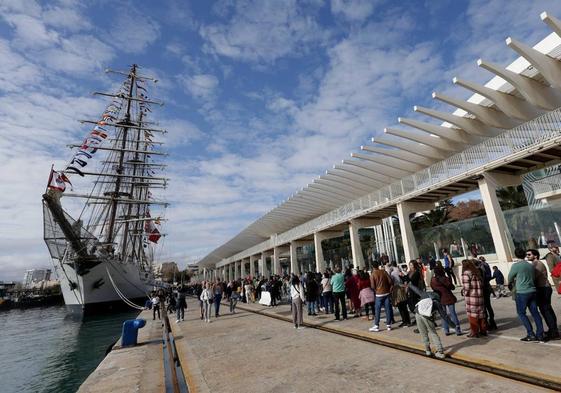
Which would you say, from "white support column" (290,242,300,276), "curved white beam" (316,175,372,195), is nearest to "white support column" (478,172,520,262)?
"curved white beam" (316,175,372,195)

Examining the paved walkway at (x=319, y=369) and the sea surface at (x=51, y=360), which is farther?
the sea surface at (x=51, y=360)

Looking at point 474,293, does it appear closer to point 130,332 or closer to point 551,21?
point 551,21

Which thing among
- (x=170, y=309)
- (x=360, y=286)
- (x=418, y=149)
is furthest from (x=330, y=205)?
(x=360, y=286)

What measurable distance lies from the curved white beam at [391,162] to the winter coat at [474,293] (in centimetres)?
1361

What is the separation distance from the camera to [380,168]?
20.5 metres

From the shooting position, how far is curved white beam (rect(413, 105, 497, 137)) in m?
14.3

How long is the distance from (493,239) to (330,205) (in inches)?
657

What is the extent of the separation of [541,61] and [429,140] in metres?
6.45

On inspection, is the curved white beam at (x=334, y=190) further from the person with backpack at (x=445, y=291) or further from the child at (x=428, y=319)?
the child at (x=428, y=319)

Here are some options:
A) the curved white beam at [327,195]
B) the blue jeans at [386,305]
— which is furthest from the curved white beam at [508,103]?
the curved white beam at [327,195]

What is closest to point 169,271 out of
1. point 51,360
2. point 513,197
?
point 513,197

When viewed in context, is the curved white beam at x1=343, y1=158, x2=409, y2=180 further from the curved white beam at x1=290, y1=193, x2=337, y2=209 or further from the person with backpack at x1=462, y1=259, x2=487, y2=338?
the person with backpack at x1=462, y1=259, x2=487, y2=338

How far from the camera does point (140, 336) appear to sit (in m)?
11.8

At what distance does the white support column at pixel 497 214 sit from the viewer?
13.3m
